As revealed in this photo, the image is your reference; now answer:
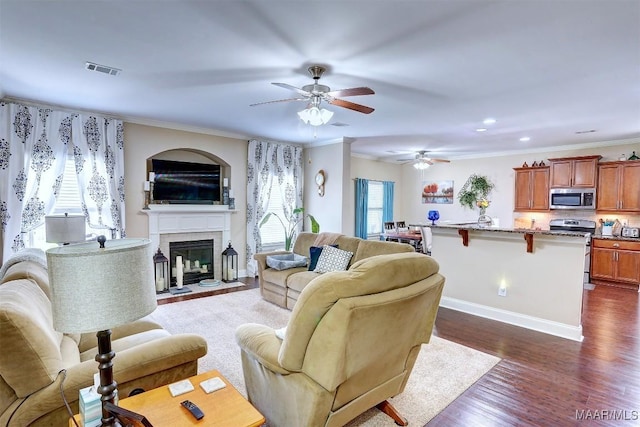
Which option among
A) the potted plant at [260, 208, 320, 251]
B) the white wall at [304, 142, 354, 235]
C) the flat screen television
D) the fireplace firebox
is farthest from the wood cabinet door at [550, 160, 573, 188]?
the fireplace firebox

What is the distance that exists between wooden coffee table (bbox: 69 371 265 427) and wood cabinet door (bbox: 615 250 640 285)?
7.21m

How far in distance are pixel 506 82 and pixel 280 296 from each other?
12.1 ft

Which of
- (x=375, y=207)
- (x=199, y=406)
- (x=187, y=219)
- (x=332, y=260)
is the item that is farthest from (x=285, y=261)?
(x=375, y=207)

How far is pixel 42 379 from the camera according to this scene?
1578 mm

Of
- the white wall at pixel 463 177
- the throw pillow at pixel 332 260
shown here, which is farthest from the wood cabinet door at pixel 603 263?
the throw pillow at pixel 332 260

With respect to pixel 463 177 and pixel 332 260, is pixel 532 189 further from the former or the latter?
pixel 332 260

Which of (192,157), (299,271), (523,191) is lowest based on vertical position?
(299,271)

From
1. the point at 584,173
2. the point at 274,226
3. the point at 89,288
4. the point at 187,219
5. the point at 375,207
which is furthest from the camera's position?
the point at 375,207

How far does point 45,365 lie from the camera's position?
1584 millimetres

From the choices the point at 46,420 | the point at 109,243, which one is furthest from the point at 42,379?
the point at 109,243

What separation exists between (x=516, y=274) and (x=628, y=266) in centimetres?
352

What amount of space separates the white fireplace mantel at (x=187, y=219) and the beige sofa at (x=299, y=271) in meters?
1.49

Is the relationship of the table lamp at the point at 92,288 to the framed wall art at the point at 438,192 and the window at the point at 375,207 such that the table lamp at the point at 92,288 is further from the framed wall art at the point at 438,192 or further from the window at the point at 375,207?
the framed wall art at the point at 438,192

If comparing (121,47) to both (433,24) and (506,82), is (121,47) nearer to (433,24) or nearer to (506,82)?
(433,24)
